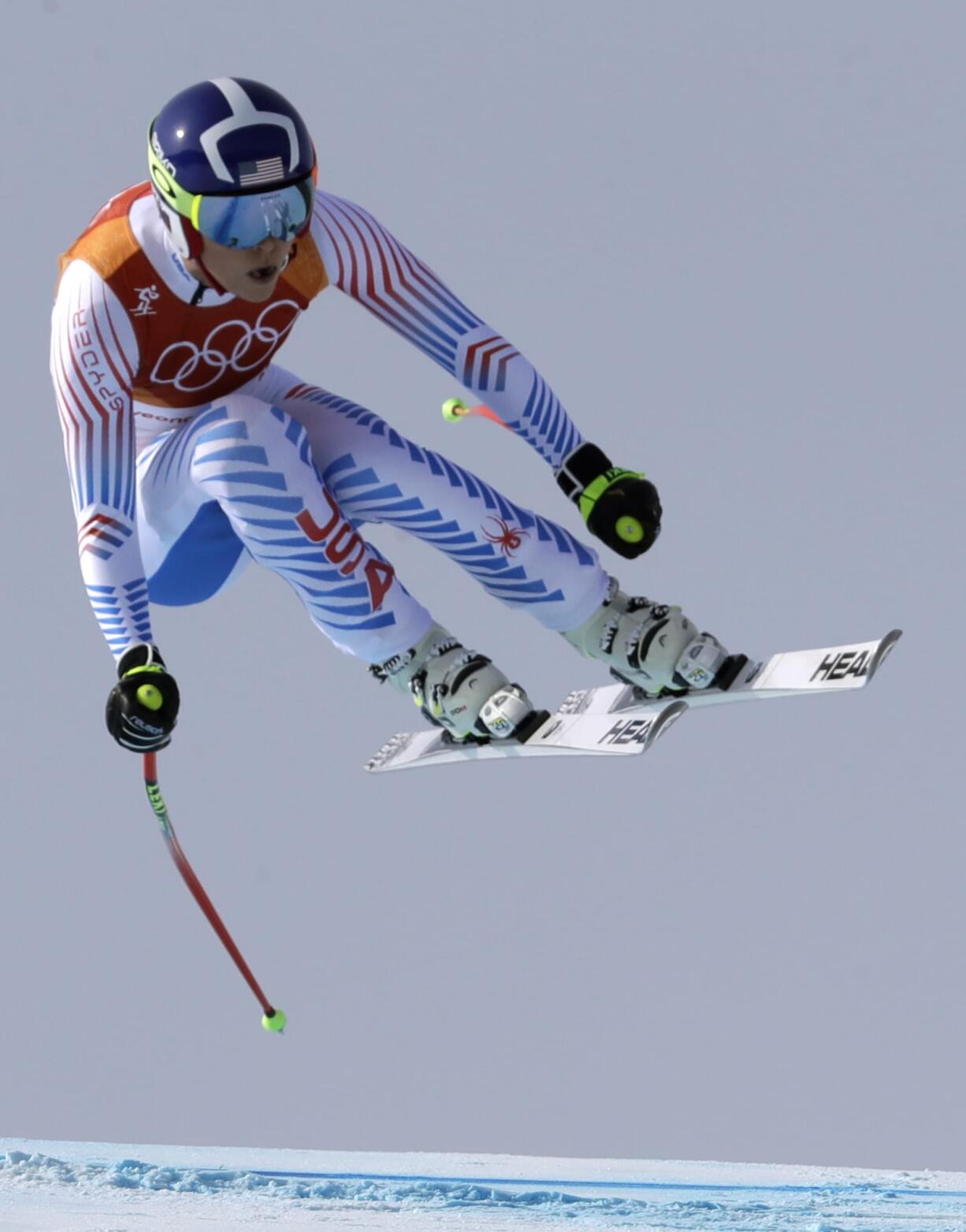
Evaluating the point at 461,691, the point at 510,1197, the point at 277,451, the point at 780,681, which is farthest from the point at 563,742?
the point at 510,1197

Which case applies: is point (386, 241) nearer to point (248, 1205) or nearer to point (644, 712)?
point (644, 712)

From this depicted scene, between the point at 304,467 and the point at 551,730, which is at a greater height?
the point at 304,467

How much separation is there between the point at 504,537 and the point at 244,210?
2.87 feet

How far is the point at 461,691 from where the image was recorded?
4.61 meters

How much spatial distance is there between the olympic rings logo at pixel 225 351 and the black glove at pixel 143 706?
641 mm

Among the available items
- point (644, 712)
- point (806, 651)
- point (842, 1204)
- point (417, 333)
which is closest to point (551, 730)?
point (644, 712)

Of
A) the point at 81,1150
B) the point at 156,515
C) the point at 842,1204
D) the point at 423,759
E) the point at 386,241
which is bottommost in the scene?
the point at 81,1150

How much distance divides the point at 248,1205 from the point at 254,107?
2381mm

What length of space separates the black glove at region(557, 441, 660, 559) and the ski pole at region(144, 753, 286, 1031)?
1030 mm

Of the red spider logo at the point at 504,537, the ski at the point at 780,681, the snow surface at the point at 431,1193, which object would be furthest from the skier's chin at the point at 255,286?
the snow surface at the point at 431,1193

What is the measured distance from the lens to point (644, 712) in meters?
4.48

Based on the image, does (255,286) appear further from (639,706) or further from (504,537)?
(639,706)

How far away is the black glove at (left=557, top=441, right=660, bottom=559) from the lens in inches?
183

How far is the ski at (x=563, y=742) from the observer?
4.29 metres
